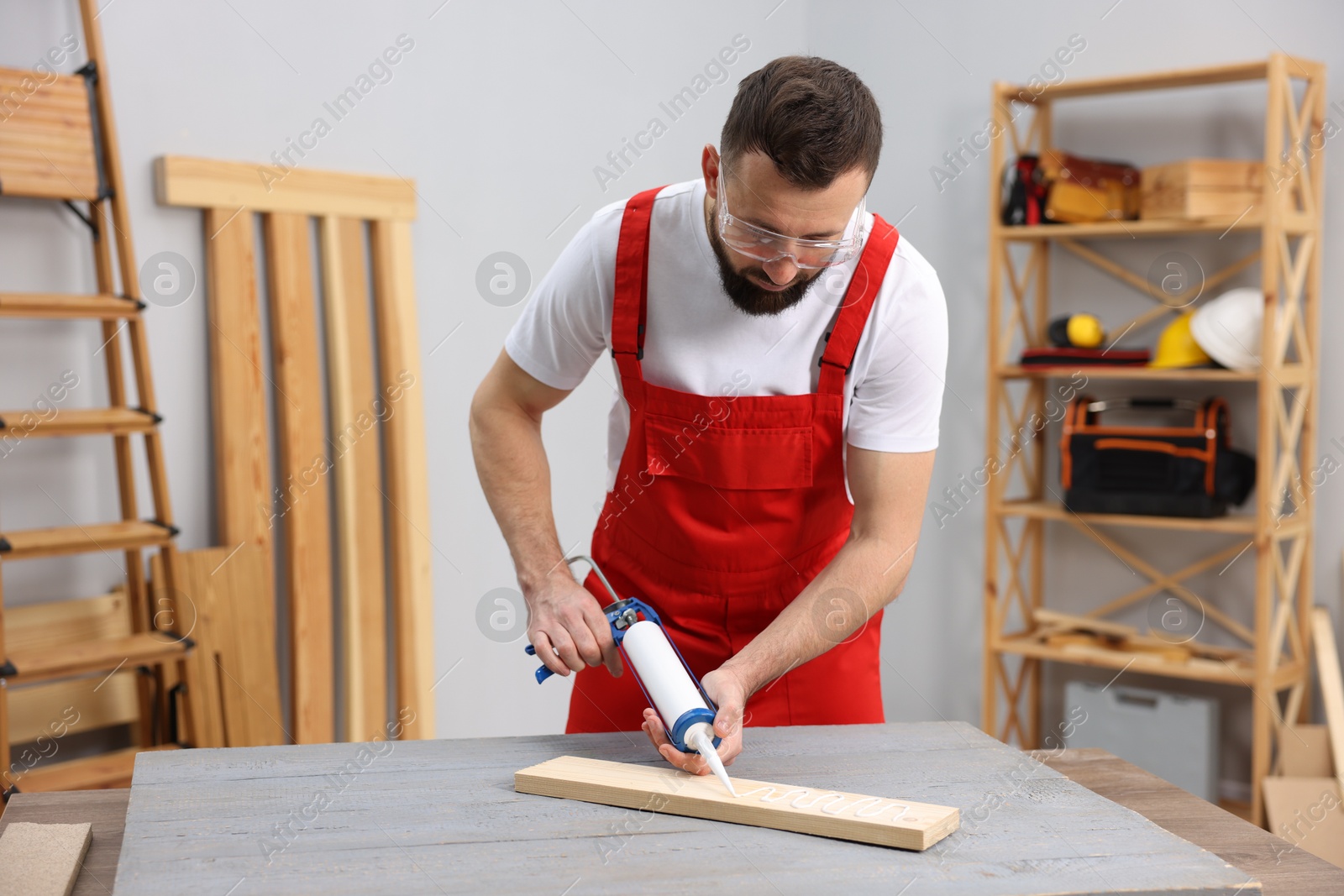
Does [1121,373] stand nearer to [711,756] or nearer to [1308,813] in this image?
[1308,813]

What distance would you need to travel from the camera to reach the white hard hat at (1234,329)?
3432 millimetres

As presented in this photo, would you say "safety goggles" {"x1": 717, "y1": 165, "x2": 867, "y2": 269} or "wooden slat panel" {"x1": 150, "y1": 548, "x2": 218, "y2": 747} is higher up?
"safety goggles" {"x1": 717, "y1": 165, "x2": 867, "y2": 269}

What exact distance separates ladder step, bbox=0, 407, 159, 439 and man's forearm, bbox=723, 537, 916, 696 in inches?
64.3

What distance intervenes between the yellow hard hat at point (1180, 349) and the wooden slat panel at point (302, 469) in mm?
2571

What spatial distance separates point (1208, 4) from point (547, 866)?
3.63 metres

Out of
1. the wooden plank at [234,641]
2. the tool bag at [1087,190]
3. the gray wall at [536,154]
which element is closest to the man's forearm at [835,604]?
the wooden plank at [234,641]

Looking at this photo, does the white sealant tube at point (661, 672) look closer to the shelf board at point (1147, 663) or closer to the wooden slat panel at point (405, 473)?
the wooden slat panel at point (405, 473)

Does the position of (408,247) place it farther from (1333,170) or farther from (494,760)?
(1333,170)

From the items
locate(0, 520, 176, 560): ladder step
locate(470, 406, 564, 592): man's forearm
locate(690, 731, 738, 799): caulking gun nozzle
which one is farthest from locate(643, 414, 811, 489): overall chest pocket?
locate(0, 520, 176, 560): ladder step

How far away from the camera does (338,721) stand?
3348 millimetres

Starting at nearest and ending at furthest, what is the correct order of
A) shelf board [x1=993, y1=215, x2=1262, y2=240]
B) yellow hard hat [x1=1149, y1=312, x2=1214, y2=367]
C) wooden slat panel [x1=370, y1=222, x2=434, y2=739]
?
wooden slat panel [x1=370, y1=222, x2=434, y2=739], shelf board [x1=993, y1=215, x2=1262, y2=240], yellow hard hat [x1=1149, y1=312, x2=1214, y2=367]

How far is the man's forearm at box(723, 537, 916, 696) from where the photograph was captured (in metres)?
1.77

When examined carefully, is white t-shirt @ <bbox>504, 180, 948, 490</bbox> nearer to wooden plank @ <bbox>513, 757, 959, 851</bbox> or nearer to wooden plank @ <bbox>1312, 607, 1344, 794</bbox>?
wooden plank @ <bbox>513, 757, 959, 851</bbox>

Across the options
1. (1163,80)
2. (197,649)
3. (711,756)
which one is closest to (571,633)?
(711,756)
